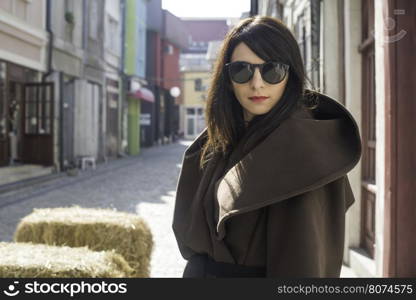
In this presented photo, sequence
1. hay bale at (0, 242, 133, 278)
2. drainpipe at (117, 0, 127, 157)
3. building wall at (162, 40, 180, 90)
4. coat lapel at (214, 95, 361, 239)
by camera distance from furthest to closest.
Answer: building wall at (162, 40, 180, 90), drainpipe at (117, 0, 127, 157), hay bale at (0, 242, 133, 278), coat lapel at (214, 95, 361, 239)

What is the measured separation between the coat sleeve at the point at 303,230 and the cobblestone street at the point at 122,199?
364 centimetres

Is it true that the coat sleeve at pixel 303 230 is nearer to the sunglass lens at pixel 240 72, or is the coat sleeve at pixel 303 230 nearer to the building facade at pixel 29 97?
the sunglass lens at pixel 240 72

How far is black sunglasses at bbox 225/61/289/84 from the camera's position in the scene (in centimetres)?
166

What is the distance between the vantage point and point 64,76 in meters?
17.2

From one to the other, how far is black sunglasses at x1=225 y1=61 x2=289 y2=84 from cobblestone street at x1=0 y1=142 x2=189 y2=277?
3.66 m

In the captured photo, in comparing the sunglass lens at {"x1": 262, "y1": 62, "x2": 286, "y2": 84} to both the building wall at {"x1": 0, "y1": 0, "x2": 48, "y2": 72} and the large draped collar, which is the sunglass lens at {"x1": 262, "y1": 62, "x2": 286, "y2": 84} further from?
the building wall at {"x1": 0, "y1": 0, "x2": 48, "y2": 72}

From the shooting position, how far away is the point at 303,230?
1.51 meters

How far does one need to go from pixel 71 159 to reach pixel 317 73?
486 inches

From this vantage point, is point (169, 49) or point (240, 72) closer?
point (240, 72)

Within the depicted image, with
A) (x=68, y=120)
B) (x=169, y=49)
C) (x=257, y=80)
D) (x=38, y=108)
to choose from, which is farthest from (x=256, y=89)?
(x=169, y=49)

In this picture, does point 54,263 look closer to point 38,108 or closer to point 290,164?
point 290,164

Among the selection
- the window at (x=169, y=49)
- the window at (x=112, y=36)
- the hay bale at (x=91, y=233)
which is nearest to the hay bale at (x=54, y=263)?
the hay bale at (x=91, y=233)

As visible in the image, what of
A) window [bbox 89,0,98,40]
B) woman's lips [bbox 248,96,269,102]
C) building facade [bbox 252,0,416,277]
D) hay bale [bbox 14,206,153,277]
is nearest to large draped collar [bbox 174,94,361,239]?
woman's lips [bbox 248,96,269,102]

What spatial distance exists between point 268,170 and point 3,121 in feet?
41.9
